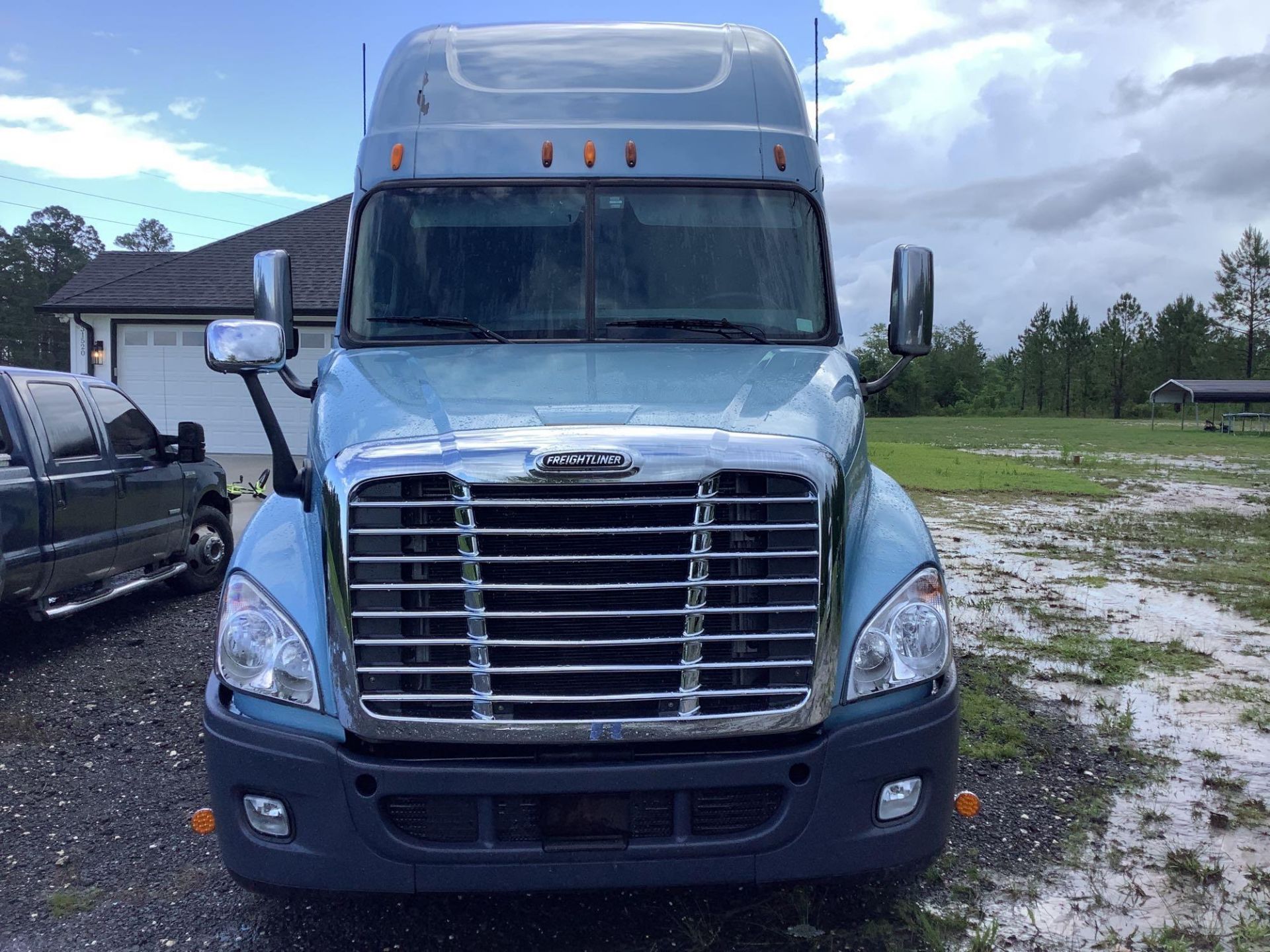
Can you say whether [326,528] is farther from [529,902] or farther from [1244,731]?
[1244,731]

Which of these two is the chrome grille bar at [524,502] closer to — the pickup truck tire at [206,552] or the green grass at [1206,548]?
the pickup truck tire at [206,552]

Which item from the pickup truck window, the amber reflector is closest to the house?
the pickup truck window

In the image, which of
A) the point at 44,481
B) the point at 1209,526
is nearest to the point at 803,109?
the point at 44,481

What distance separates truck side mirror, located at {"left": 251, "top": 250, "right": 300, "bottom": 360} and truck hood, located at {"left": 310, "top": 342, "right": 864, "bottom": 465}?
1.98 ft

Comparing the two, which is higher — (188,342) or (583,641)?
(188,342)

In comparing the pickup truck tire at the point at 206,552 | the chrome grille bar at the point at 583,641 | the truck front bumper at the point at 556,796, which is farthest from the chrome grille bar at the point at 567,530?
the pickup truck tire at the point at 206,552

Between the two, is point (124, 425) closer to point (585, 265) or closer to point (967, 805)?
point (585, 265)

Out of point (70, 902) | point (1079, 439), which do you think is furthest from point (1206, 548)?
point (1079, 439)

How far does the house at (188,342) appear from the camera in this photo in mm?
20391

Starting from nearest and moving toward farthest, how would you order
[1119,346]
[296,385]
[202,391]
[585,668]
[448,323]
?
[585,668]
[448,323]
[296,385]
[202,391]
[1119,346]

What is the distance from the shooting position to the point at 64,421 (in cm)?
699

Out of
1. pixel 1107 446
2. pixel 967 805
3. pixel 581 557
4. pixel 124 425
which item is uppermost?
pixel 124 425

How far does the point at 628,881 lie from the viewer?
2916mm

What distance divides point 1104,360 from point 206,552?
336ft
